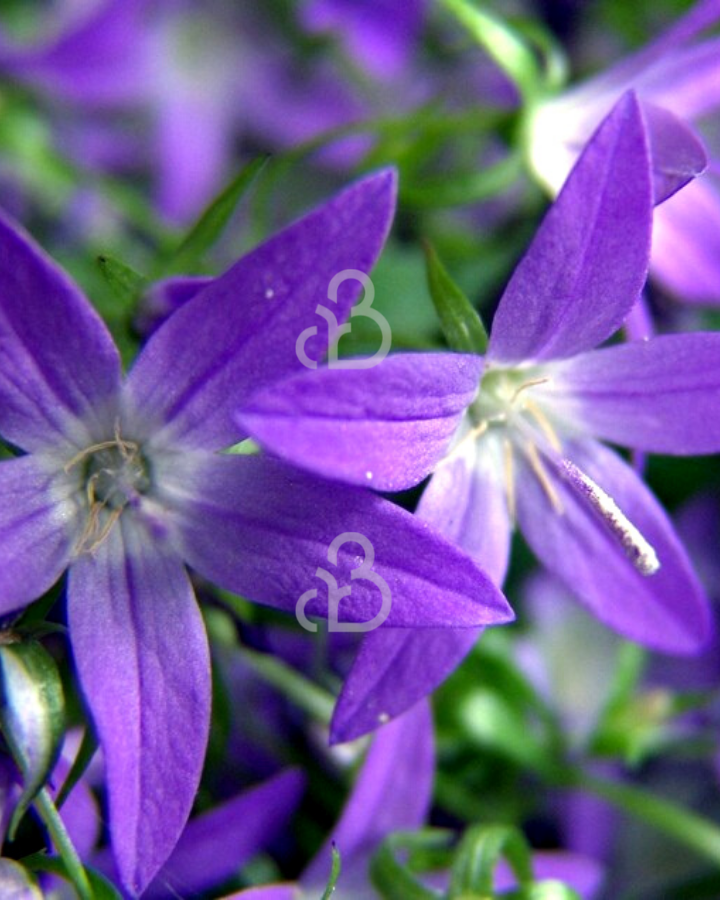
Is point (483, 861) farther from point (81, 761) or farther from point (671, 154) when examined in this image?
point (671, 154)

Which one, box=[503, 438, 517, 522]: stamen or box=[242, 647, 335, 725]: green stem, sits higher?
box=[503, 438, 517, 522]: stamen

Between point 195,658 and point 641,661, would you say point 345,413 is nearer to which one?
point 195,658

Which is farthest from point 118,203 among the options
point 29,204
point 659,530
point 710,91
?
point 659,530

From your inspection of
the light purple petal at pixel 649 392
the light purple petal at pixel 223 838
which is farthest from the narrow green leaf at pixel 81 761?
the light purple petal at pixel 649 392

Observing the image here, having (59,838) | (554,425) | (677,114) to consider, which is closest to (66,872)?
(59,838)

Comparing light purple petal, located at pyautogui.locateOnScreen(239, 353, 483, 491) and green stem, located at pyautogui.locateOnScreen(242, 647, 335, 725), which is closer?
light purple petal, located at pyautogui.locateOnScreen(239, 353, 483, 491)

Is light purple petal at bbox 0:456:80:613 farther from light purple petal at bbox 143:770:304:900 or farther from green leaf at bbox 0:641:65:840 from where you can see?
light purple petal at bbox 143:770:304:900

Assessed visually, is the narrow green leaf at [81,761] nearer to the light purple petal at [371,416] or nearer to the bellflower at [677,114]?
the light purple petal at [371,416]

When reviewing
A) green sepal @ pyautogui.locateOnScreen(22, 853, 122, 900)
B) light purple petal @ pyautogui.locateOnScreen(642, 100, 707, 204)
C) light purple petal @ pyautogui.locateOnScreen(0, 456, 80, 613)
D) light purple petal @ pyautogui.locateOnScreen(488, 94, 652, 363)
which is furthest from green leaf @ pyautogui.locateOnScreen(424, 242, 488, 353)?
green sepal @ pyautogui.locateOnScreen(22, 853, 122, 900)
